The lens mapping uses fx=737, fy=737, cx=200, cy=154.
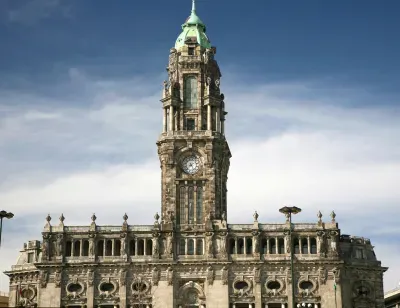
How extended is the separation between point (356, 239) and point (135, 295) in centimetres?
3854

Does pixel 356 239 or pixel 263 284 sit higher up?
pixel 356 239

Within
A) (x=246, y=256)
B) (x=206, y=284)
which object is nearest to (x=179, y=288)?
(x=206, y=284)

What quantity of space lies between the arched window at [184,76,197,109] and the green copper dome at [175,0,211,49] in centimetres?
692

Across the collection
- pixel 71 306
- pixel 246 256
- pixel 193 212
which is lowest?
pixel 71 306

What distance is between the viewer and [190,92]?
130m

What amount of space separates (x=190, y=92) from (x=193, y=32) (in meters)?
11.8

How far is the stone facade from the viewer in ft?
383

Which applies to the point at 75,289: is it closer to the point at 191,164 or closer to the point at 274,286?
the point at 191,164

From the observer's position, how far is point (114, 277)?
389 feet

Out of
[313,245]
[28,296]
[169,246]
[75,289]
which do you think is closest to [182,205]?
[169,246]

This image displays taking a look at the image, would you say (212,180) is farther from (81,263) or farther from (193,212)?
(81,263)

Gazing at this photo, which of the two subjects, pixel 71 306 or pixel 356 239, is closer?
pixel 71 306

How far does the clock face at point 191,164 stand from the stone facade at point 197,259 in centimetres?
17

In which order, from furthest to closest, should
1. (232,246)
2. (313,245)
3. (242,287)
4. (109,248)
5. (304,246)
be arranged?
(109,248), (232,246), (304,246), (313,245), (242,287)
